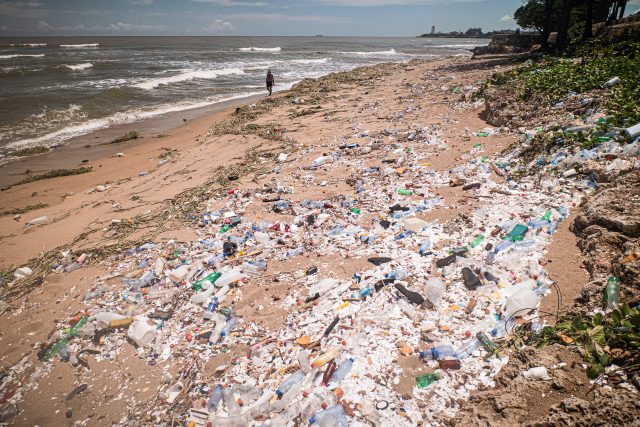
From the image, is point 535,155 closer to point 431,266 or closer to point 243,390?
point 431,266

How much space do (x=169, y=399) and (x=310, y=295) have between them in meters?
1.47

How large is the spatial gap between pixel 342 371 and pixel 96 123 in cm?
1401

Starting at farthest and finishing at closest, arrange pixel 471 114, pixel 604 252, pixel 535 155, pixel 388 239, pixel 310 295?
pixel 471 114 < pixel 535 155 < pixel 388 239 < pixel 310 295 < pixel 604 252

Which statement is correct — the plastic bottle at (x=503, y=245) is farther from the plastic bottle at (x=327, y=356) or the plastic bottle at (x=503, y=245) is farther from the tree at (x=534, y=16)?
A: the tree at (x=534, y=16)

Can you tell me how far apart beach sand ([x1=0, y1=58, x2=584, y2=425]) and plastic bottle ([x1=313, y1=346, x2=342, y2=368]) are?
1.70ft

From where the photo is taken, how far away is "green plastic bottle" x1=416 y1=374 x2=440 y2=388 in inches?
86.5

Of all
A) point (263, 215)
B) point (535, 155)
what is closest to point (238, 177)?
point (263, 215)

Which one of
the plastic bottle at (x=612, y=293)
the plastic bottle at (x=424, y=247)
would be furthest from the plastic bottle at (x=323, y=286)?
the plastic bottle at (x=612, y=293)

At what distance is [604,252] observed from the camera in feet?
8.61

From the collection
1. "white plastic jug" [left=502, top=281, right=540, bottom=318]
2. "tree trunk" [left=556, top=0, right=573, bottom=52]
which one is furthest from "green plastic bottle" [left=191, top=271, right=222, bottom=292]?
"tree trunk" [left=556, top=0, right=573, bottom=52]

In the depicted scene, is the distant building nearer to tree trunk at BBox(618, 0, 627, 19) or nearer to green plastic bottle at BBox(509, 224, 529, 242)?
tree trunk at BBox(618, 0, 627, 19)

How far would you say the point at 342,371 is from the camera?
2.39 meters

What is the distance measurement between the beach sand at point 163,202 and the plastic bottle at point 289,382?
1.88 feet

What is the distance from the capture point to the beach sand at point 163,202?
9.07 ft
